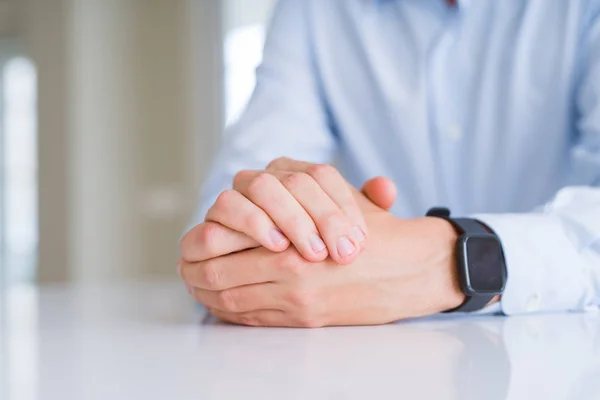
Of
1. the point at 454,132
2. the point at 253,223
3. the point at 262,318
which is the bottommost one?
the point at 262,318

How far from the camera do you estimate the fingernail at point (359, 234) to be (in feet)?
2.38

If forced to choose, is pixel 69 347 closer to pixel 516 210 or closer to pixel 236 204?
pixel 236 204

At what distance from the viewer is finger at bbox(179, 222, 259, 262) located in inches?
29.0

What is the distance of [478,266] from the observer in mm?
779

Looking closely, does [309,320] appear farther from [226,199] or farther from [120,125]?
[120,125]

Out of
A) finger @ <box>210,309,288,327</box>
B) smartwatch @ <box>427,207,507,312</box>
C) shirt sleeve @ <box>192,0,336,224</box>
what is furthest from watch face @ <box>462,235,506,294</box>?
shirt sleeve @ <box>192,0,336,224</box>

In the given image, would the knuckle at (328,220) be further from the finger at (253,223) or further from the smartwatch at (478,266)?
the smartwatch at (478,266)

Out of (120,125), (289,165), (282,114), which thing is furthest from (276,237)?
(120,125)

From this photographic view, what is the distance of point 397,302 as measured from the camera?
74 centimetres

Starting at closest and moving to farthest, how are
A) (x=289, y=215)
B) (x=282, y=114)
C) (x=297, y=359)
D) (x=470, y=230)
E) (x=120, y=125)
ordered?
(x=297, y=359), (x=289, y=215), (x=470, y=230), (x=282, y=114), (x=120, y=125)

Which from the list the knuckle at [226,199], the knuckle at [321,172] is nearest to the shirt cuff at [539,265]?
the knuckle at [321,172]

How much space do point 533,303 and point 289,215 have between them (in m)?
0.35

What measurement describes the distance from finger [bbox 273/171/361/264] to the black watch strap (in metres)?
0.16

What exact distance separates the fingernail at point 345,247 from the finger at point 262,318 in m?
0.09
